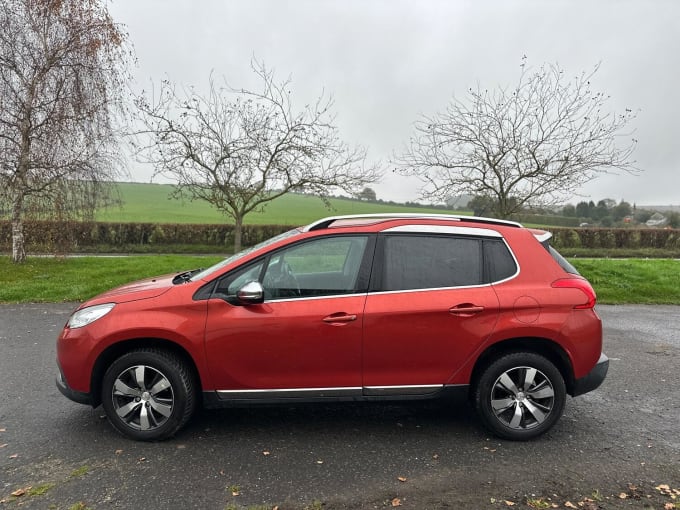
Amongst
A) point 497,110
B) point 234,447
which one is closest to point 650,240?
point 497,110

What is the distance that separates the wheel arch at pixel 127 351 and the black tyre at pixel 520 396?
2230mm

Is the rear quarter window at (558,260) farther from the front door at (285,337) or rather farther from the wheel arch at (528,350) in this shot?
the front door at (285,337)

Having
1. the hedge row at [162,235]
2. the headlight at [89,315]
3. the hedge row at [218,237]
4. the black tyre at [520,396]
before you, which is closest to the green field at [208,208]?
the hedge row at [162,235]

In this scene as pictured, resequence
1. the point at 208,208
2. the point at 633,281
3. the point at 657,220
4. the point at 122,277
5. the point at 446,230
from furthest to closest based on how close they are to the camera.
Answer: the point at 208,208 → the point at 657,220 → the point at 122,277 → the point at 633,281 → the point at 446,230

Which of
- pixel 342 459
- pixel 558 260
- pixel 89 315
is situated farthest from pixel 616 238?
pixel 89 315

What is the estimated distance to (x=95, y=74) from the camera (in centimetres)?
1326

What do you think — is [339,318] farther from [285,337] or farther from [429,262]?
[429,262]

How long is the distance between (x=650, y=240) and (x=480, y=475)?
94.7 feet

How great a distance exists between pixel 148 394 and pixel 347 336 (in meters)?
1.58

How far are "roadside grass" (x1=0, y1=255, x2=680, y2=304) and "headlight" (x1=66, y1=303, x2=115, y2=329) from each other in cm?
663

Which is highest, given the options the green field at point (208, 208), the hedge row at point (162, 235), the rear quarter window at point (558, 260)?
the green field at point (208, 208)

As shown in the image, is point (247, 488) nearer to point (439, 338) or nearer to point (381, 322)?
point (381, 322)

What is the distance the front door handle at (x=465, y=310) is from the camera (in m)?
3.46

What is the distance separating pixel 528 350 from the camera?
363 centimetres
